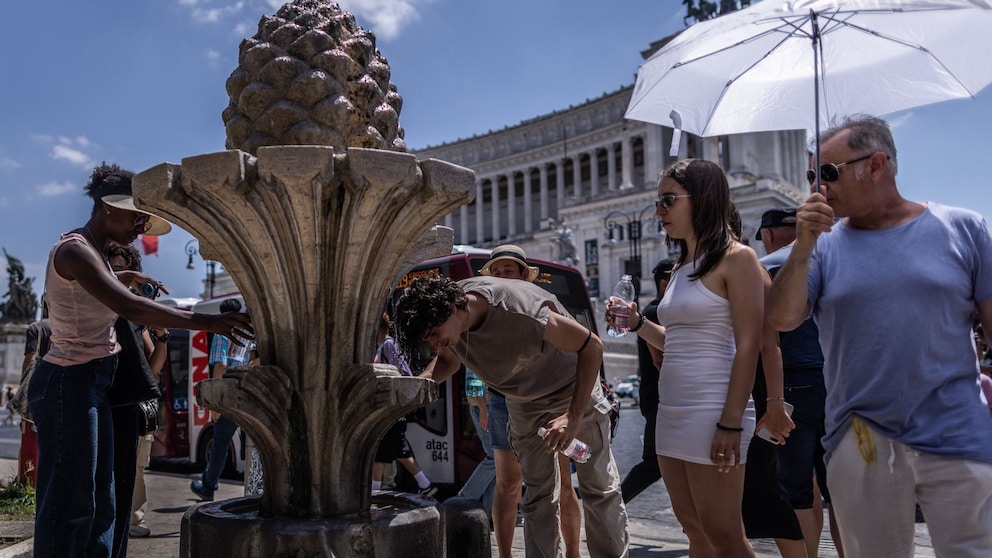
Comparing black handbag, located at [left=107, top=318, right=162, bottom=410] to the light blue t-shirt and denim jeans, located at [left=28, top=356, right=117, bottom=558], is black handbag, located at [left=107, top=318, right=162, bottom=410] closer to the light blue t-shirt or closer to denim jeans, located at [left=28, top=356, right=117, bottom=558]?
denim jeans, located at [left=28, top=356, right=117, bottom=558]

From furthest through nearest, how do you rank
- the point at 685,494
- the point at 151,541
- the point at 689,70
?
the point at 151,541, the point at 689,70, the point at 685,494

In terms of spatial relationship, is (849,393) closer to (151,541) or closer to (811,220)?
(811,220)

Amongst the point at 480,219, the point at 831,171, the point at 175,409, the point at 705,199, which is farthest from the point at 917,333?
the point at 480,219

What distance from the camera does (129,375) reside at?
345 centimetres

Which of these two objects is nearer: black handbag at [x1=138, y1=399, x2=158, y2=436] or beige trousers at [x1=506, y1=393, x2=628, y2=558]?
black handbag at [x1=138, y1=399, x2=158, y2=436]

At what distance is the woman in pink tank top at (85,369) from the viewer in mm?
3000

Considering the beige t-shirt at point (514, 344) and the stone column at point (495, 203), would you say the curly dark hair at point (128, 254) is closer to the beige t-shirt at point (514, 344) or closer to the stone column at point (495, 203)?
the beige t-shirt at point (514, 344)

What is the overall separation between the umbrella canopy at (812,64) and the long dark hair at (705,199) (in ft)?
1.22

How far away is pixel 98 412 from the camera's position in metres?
3.25

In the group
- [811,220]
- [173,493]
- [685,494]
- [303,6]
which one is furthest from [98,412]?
[173,493]

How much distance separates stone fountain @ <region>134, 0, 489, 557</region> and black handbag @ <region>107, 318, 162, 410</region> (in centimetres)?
64

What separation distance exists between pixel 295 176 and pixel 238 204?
0.89ft

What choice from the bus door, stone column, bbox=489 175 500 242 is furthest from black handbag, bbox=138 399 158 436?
stone column, bbox=489 175 500 242

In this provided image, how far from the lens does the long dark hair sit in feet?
9.51
